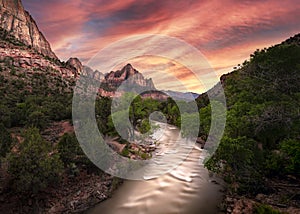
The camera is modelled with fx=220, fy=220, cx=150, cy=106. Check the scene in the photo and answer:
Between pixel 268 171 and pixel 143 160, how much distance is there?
16686 mm

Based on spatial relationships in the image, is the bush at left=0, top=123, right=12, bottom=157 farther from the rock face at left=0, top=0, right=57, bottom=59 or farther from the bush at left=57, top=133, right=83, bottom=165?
the rock face at left=0, top=0, right=57, bottom=59

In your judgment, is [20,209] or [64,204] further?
[64,204]

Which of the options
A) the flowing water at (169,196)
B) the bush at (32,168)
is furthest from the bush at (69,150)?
the flowing water at (169,196)

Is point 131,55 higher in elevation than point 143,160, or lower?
A: higher

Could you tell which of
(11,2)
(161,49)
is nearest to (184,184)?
(161,49)

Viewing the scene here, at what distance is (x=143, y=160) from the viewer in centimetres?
3167

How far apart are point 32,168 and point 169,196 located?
40.3ft

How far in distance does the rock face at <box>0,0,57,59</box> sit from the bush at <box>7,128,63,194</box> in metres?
109

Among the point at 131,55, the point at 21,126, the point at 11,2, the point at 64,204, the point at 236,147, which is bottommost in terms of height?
the point at 64,204

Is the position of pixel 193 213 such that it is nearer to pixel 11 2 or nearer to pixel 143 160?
pixel 143 160

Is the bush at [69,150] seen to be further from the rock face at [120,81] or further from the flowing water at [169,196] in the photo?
the rock face at [120,81]

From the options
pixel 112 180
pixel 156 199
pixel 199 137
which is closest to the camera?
pixel 156 199

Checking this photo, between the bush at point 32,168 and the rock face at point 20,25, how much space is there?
109008 millimetres

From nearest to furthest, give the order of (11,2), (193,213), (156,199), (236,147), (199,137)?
(193,213), (236,147), (156,199), (199,137), (11,2)
